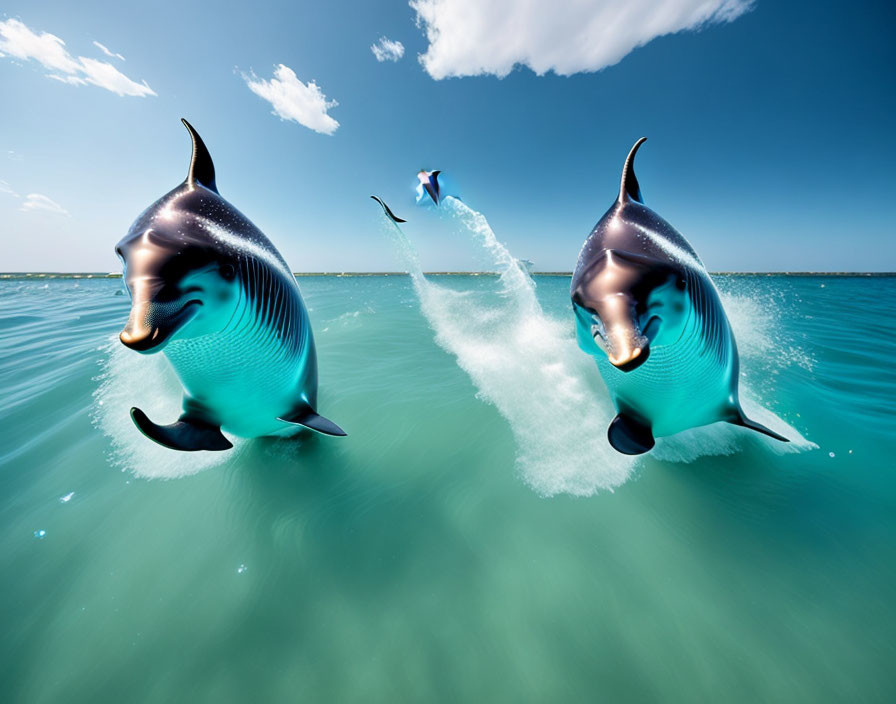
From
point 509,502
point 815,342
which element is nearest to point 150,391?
point 509,502

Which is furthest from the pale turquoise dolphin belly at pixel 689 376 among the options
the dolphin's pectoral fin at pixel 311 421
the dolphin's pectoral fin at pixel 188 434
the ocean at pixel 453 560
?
the dolphin's pectoral fin at pixel 188 434

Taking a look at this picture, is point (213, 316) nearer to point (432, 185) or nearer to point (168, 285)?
point (168, 285)

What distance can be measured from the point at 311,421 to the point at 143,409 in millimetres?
3164

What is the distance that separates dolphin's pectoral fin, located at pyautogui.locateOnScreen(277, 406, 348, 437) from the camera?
2377 mm

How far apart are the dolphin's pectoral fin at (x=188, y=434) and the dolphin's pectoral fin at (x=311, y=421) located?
45 cm

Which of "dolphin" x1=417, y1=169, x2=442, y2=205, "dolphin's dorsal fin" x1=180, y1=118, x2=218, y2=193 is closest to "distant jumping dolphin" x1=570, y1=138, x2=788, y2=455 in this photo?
"dolphin's dorsal fin" x1=180, y1=118, x2=218, y2=193

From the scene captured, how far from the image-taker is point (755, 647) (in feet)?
5.04

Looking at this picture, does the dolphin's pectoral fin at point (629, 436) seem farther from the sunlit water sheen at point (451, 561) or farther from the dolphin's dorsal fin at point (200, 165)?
the dolphin's dorsal fin at point (200, 165)

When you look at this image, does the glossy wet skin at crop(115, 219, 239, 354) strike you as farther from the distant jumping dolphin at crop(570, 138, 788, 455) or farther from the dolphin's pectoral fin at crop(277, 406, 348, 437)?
the distant jumping dolphin at crop(570, 138, 788, 455)

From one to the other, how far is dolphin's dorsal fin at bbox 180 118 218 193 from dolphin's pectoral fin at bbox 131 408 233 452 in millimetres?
1756

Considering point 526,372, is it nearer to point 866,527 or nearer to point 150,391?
point 866,527

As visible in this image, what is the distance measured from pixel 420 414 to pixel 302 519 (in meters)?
1.76

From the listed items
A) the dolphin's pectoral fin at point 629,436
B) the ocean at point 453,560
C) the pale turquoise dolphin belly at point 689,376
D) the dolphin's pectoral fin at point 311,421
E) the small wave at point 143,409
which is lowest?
the small wave at point 143,409

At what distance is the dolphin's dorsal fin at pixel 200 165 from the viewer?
7.10 feet
